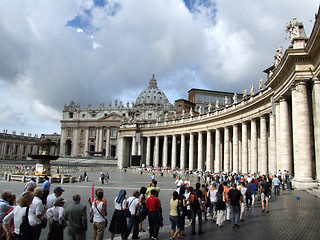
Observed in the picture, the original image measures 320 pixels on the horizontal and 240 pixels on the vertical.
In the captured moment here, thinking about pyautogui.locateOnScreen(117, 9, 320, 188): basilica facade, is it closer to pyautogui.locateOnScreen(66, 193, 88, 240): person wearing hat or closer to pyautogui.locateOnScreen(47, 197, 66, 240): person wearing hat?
pyautogui.locateOnScreen(66, 193, 88, 240): person wearing hat

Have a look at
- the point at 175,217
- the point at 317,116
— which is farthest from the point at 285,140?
the point at 175,217

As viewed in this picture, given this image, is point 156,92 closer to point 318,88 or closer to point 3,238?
point 318,88

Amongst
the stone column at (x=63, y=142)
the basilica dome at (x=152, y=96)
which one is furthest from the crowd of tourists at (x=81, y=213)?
the basilica dome at (x=152, y=96)

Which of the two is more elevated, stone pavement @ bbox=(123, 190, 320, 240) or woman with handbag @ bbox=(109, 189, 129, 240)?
woman with handbag @ bbox=(109, 189, 129, 240)

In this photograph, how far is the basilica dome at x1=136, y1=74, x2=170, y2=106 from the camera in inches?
6358

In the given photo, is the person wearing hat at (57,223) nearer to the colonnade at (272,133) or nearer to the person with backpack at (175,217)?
the person with backpack at (175,217)

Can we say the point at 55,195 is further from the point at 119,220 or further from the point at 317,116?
the point at 317,116

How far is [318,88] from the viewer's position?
19266 mm

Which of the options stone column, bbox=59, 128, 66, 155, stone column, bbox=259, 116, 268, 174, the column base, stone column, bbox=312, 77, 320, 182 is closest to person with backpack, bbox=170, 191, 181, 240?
stone column, bbox=312, 77, 320, 182

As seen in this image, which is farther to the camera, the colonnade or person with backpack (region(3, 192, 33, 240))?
the colonnade

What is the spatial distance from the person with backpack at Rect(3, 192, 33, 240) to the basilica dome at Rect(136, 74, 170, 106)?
15270cm

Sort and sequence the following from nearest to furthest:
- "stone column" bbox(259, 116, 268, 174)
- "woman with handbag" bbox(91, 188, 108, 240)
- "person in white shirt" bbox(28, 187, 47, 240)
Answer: "person in white shirt" bbox(28, 187, 47, 240) → "woman with handbag" bbox(91, 188, 108, 240) → "stone column" bbox(259, 116, 268, 174)

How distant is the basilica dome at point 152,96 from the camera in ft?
530

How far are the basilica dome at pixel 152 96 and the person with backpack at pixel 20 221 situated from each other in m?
153
